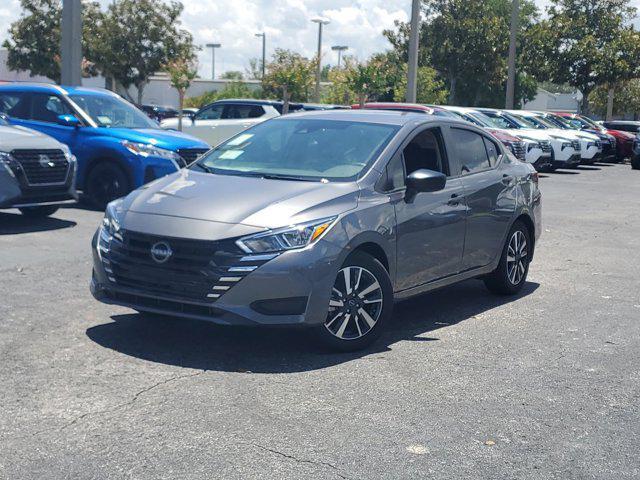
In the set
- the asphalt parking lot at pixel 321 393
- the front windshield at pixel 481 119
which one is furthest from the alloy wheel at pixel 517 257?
the front windshield at pixel 481 119

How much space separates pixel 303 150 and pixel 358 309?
144 cm

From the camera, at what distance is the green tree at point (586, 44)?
4334 cm

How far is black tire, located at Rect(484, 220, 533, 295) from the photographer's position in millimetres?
8617

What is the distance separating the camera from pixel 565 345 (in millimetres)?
7004

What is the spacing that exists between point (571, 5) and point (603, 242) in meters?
35.0

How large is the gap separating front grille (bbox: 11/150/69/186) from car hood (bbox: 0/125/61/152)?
0.27 feet

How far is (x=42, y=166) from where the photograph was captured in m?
11.9

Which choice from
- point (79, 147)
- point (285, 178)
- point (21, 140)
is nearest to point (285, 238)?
point (285, 178)

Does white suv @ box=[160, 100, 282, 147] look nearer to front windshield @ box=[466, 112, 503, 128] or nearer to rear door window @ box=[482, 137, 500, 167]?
front windshield @ box=[466, 112, 503, 128]

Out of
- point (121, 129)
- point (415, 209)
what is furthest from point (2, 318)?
point (121, 129)

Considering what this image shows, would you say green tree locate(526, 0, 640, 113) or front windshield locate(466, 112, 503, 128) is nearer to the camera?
front windshield locate(466, 112, 503, 128)

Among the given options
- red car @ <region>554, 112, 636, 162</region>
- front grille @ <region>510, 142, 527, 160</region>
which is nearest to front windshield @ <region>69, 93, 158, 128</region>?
front grille @ <region>510, 142, 527, 160</region>

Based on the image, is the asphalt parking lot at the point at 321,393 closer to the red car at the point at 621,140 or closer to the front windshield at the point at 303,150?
the front windshield at the point at 303,150

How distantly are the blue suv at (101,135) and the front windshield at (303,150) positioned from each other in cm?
608
